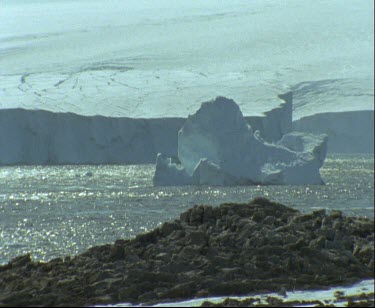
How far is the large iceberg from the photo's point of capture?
415 inches

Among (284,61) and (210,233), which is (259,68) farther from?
(210,233)

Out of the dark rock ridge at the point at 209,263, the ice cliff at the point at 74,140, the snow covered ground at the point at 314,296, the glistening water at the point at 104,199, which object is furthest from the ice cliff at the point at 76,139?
the snow covered ground at the point at 314,296

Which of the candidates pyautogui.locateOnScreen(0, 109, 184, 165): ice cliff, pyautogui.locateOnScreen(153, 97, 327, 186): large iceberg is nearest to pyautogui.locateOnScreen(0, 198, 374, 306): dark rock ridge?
pyautogui.locateOnScreen(153, 97, 327, 186): large iceberg

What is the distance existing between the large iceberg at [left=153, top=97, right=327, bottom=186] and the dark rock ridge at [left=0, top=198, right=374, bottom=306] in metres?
5.97

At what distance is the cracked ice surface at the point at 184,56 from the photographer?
15680mm

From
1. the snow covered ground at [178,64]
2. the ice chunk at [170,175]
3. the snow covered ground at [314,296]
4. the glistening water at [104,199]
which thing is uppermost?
the snow covered ground at [178,64]

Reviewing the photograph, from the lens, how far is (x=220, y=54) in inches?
835

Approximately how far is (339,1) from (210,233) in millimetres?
18010

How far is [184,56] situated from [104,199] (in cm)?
1118

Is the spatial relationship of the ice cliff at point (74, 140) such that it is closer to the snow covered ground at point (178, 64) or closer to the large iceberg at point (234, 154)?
the snow covered ground at point (178, 64)

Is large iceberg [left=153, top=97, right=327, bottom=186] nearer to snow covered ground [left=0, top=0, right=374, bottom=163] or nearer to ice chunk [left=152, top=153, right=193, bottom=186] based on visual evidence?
ice chunk [left=152, top=153, right=193, bottom=186]

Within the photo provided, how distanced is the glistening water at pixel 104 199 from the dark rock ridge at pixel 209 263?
5.71ft

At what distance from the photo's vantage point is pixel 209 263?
3945 millimetres

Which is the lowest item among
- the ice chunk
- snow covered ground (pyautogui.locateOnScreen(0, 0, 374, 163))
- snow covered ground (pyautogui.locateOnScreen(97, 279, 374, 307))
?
the ice chunk
